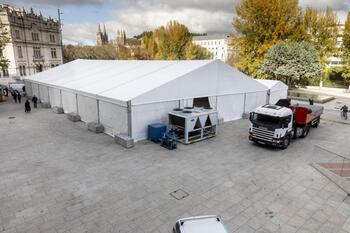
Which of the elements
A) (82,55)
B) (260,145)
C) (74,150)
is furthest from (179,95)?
(82,55)

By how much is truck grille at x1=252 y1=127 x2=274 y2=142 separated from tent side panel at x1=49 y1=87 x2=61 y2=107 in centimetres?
1742

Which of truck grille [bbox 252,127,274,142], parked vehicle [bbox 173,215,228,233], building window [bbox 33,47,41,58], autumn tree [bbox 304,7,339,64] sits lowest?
truck grille [bbox 252,127,274,142]

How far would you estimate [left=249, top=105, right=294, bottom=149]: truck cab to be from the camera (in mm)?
12383

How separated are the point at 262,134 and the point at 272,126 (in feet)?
2.41

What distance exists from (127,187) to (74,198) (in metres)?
1.87

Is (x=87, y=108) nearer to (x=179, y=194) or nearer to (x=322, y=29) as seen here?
(x=179, y=194)

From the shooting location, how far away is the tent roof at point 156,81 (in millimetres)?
14542

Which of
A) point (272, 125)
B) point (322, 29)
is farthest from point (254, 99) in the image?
point (322, 29)

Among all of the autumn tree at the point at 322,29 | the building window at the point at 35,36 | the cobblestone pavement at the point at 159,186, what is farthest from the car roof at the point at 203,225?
the building window at the point at 35,36

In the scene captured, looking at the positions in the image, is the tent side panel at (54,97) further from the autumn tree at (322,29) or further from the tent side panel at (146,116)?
the autumn tree at (322,29)

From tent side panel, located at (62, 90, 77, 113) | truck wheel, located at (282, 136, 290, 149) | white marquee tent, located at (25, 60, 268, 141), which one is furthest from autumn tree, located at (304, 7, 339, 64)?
tent side panel, located at (62, 90, 77, 113)

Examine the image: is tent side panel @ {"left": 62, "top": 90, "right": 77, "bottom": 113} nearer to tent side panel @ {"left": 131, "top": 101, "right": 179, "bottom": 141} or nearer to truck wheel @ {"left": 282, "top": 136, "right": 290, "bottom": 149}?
tent side panel @ {"left": 131, "top": 101, "right": 179, "bottom": 141}

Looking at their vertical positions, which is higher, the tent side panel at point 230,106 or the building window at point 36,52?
the building window at point 36,52

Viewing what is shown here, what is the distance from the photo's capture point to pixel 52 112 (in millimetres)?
21641
